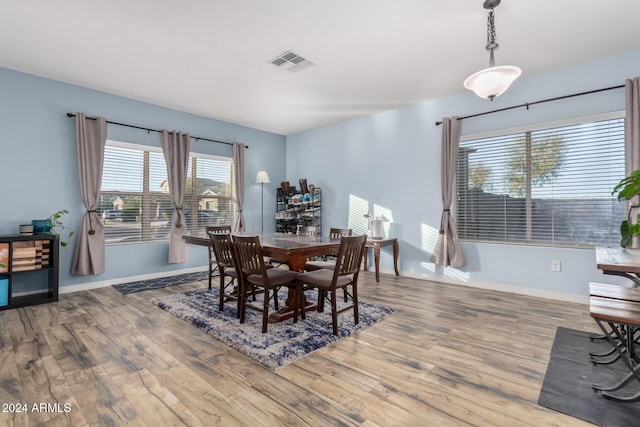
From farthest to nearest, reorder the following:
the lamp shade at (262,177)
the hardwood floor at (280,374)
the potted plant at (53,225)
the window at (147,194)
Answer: the lamp shade at (262,177)
the window at (147,194)
the potted plant at (53,225)
the hardwood floor at (280,374)

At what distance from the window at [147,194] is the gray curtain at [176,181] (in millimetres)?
166

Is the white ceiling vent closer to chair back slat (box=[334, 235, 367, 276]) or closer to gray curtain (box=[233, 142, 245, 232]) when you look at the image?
chair back slat (box=[334, 235, 367, 276])

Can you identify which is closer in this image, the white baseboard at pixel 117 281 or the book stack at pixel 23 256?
the book stack at pixel 23 256

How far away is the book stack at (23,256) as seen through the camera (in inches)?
133

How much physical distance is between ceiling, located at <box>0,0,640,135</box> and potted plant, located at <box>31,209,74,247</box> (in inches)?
67.2

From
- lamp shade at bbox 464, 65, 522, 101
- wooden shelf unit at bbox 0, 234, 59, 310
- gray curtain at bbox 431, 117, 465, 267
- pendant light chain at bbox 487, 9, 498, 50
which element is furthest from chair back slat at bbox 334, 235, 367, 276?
wooden shelf unit at bbox 0, 234, 59, 310

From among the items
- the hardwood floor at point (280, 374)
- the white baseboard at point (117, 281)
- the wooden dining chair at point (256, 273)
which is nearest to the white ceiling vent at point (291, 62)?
the wooden dining chair at point (256, 273)

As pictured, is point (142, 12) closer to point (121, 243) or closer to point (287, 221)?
point (121, 243)

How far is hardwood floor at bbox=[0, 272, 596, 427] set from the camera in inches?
63.3

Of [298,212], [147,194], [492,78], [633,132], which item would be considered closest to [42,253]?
[147,194]

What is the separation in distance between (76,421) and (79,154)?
11.9 feet

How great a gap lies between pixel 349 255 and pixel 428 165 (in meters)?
2.67

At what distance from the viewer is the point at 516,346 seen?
240 cm

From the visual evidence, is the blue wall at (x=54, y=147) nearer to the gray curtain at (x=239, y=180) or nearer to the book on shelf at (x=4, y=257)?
the book on shelf at (x=4, y=257)
